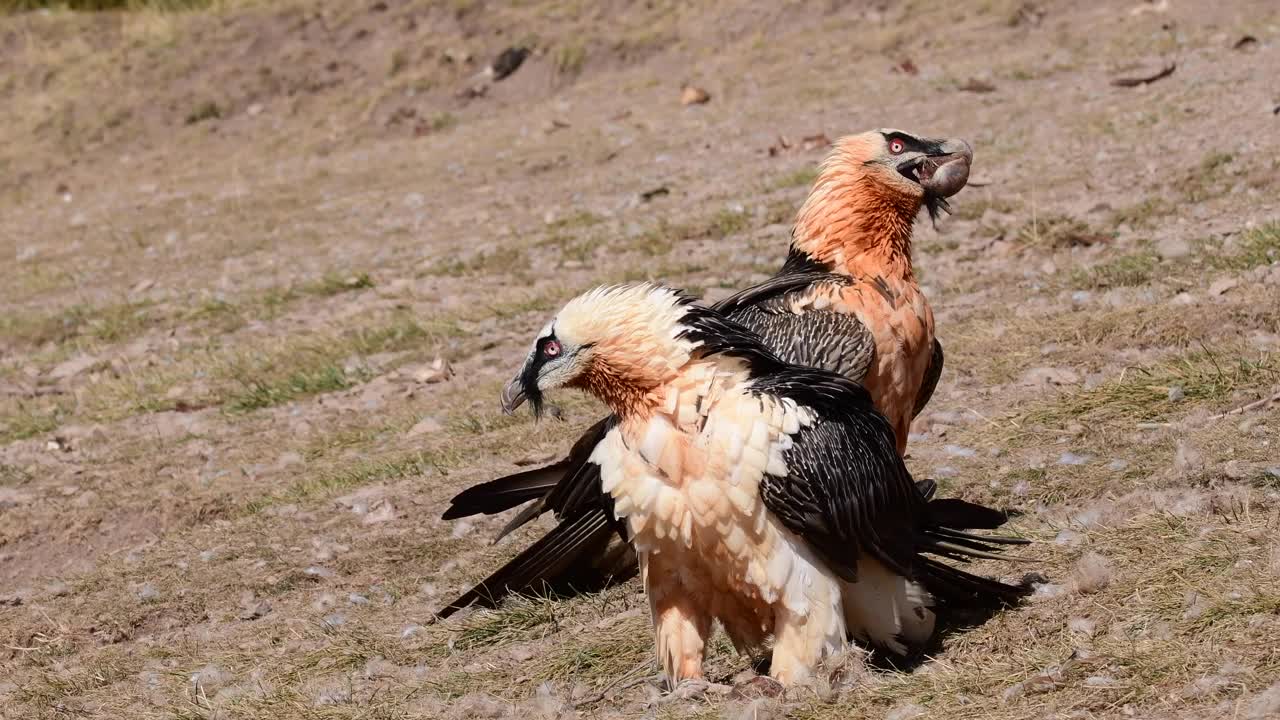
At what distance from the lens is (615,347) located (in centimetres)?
491

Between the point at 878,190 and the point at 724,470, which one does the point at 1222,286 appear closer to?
the point at 878,190

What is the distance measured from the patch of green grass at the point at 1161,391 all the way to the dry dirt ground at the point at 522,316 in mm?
22

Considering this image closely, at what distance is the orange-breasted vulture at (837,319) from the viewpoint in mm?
5727

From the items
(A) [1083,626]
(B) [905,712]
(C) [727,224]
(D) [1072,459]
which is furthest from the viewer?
(C) [727,224]

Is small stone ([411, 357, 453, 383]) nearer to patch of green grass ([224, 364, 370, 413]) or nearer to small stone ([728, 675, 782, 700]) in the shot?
patch of green grass ([224, 364, 370, 413])

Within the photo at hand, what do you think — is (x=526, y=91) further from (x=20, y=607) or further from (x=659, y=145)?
(x=20, y=607)

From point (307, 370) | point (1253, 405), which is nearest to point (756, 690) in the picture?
point (1253, 405)

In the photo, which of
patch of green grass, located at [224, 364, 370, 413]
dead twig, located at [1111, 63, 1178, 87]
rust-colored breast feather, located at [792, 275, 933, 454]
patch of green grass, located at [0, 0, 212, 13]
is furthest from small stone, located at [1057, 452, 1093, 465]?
patch of green grass, located at [0, 0, 212, 13]

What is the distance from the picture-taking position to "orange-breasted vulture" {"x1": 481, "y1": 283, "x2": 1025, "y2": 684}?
15.8 ft

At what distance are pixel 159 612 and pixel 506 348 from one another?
360cm

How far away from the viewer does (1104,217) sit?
10.5 m

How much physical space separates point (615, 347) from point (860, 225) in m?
1.92

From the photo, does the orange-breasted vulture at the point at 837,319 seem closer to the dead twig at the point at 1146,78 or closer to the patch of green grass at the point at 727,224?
the patch of green grass at the point at 727,224

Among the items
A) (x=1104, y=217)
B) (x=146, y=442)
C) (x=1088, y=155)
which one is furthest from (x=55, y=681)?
(x=1088, y=155)
